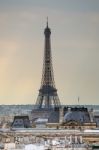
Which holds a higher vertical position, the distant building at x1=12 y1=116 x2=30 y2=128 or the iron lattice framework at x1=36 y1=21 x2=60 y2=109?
the iron lattice framework at x1=36 y1=21 x2=60 y2=109

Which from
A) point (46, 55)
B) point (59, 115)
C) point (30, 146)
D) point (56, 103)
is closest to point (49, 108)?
point (56, 103)

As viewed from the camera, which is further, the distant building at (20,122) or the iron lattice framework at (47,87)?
the iron lattice framework at (47,87)

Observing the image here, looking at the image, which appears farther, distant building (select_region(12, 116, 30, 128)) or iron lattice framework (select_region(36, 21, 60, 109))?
iron lattice framework (select_region(36, 21, 60, 109))

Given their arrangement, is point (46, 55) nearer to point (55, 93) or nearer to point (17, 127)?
point (55, 93)

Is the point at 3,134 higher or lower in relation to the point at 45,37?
lower

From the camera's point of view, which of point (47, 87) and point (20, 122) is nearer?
point (20, 122)

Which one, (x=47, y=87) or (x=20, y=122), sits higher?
(x=47, y=87)

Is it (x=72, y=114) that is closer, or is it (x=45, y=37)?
(x=72, y=114)

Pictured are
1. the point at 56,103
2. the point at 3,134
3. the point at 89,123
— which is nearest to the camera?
the point at 3,134

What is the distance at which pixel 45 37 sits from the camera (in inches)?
5507

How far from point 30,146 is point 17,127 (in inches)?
1739

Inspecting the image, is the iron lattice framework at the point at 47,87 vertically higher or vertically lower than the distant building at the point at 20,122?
higher

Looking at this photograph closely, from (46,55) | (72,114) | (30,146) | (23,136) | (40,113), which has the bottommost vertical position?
(30,146)

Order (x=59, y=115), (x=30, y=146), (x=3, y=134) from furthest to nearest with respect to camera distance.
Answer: (x=59, y=115) → (x=3, y=134) → (x=30, y=146)
